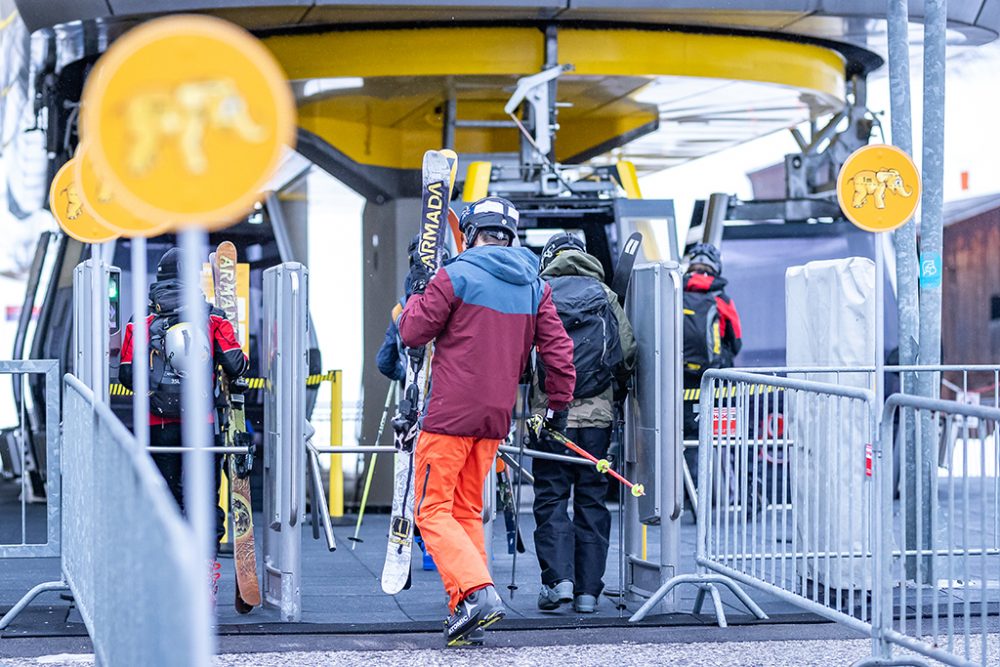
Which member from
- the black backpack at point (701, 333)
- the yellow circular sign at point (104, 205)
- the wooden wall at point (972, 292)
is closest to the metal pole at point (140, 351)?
the yellow circular sign at point (104, 205)

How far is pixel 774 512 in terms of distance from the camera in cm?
681

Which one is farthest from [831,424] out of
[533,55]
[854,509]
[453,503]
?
[533,55]

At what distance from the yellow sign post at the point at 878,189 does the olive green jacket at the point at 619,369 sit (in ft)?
4.12

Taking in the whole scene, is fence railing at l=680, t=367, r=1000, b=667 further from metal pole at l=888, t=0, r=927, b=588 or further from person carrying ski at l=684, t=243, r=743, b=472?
person carrying ski at l=684, t=243, r=743, b=472

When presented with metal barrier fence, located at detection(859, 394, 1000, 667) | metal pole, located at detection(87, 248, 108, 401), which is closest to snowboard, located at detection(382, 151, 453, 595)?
metal pole, located at detection(87, 248, 108, 401)

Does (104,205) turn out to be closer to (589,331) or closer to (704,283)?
(589,331)

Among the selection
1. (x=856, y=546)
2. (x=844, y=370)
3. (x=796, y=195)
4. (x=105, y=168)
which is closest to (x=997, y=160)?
(x=796, y=195)

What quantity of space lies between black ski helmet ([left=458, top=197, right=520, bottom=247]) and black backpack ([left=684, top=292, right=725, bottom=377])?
3.87 metres

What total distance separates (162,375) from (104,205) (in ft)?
6.55

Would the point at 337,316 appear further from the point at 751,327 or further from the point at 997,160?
the point at 997,160

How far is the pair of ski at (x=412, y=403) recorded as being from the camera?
23.1ft

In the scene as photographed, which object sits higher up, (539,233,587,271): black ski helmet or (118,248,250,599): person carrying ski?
(539,233,587,271): black ski helmet

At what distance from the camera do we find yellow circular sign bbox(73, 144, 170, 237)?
4645mm

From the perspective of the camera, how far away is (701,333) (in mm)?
10633
